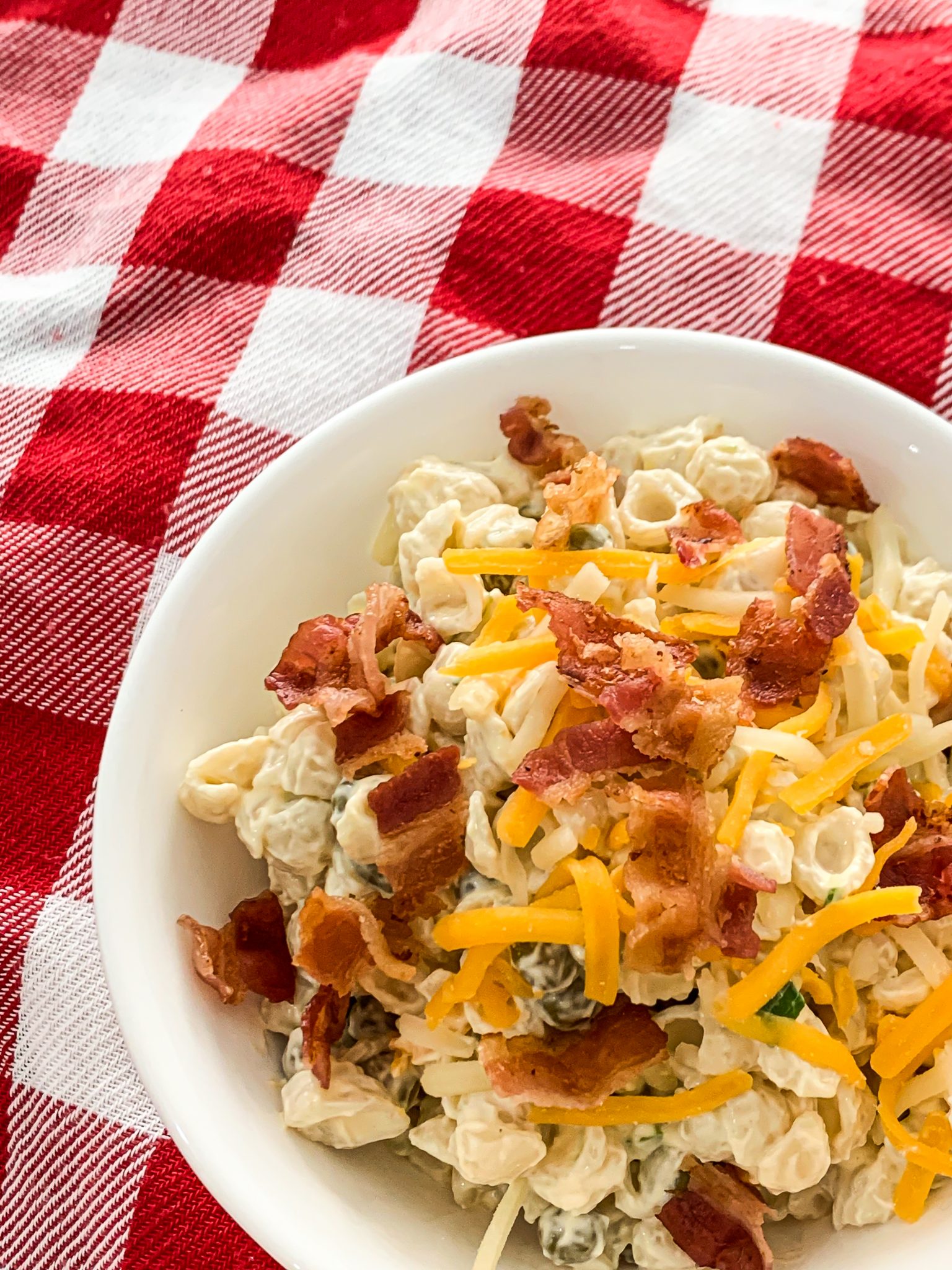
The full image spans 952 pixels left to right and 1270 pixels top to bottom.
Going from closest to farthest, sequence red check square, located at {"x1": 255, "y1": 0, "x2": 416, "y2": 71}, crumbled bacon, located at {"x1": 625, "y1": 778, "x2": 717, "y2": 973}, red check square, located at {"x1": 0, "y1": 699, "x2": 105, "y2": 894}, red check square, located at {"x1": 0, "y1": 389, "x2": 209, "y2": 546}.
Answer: crumbled bacon, located at {"x1": 625, "y1": 778, "x2": 717, "y2": 973}, red check square, located at {"x1": 0, "y1": 699, "x2": 105, "y2": 894}, red check square, located at {"x1": 0, "y1": 389, "x2": 209, "y2": 546}, red check square, located at {"x1": 255, "y1": 0, "x2": 416, "y2": 71}

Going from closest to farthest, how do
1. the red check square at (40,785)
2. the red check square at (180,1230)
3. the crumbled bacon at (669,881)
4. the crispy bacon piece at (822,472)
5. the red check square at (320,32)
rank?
the crumbled bacon at (669,881) → the crispy bacon piece at (822,472) → the red check square at (180,1230) → the red check square at (40,785) → the red check square at (320,32)

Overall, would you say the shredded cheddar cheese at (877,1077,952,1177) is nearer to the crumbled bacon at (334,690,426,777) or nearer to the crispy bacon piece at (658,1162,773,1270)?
the crispy bacon piece at (658,1162,773,1270)

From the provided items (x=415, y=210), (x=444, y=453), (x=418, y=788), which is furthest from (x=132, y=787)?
(x=415, y=210)

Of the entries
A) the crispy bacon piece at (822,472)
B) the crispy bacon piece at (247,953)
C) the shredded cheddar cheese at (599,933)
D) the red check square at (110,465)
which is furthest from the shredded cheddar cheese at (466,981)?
the red check square at (110,465)

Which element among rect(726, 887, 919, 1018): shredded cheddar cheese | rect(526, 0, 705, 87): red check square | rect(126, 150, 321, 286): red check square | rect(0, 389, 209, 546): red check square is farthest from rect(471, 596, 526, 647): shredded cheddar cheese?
rect(526, 0, 705, 87): red check square

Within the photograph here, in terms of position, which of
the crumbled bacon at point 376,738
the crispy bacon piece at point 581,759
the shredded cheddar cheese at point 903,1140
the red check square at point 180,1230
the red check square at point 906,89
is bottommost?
the red check square at point 180,1230

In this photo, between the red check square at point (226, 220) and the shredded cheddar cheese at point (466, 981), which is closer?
the shredded cheddar cheese at point (466, 981)

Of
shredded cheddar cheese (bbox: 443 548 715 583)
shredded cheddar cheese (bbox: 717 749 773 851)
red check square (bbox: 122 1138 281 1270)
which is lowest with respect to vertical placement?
red check square (bbox: 122 1138 281 1270)

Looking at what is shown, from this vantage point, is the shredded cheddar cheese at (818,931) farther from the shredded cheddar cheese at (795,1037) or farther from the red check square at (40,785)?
the red check square at (40,785)
